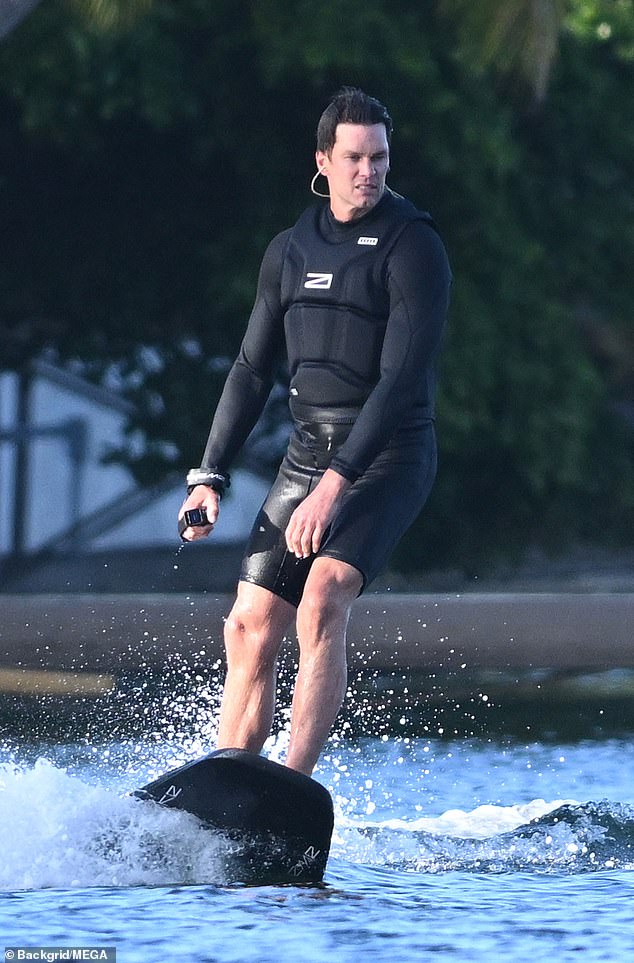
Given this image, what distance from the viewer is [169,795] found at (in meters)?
4.60

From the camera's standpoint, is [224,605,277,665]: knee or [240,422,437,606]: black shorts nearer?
[240,422,437,606]: black shorts

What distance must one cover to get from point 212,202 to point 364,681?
7.25 meters

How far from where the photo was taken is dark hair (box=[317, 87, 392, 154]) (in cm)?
457

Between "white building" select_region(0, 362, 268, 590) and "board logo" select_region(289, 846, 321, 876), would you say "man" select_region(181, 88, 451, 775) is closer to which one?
"board logo" select_region(289, 846, 321, 876)

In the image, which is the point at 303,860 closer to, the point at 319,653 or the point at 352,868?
the point at 352,868

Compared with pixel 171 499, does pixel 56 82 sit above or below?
above

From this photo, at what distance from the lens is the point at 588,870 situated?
4.91 meters

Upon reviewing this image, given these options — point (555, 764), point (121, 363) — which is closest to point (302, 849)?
point (555, 764)

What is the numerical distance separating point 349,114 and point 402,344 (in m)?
0.55

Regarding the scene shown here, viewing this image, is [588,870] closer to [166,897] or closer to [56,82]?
[166,897]

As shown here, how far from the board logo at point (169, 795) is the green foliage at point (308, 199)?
7719 millimetres

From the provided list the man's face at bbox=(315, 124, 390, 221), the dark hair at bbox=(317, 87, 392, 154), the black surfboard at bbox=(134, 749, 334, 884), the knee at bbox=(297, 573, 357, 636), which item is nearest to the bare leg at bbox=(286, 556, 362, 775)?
the knee at bbox=(297, 573, 357, 636)

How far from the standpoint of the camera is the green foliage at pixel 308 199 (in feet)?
40.2

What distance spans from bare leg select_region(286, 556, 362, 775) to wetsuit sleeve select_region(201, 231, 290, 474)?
1.63 ft
